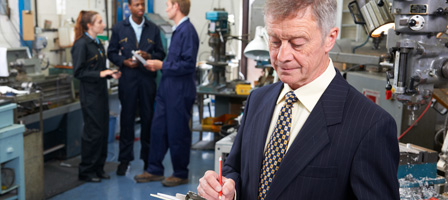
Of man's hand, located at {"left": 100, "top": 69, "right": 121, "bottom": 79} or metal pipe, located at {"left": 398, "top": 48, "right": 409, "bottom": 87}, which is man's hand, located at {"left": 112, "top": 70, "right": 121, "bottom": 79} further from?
metal pipe, located at {"left": 398, "top": 48, "right": 409, "bottom": 87}

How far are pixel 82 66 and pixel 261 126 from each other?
9.02 ft

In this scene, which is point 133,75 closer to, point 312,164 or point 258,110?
point 258,110

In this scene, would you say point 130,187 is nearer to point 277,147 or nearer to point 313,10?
point 277,147

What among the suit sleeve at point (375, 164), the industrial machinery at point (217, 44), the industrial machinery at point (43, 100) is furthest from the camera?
the industrial machinery at point (217, 44)

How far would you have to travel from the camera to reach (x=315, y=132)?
3.35 feet

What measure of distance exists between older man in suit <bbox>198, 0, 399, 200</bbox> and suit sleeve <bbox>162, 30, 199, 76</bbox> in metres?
2.38

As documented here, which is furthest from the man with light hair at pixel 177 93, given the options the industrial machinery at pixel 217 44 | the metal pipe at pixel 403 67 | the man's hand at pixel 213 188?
the man's hand at pixel 213 188

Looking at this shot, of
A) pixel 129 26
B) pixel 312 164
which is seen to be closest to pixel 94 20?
pixel 129 26

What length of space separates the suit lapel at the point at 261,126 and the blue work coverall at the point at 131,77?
2712mm

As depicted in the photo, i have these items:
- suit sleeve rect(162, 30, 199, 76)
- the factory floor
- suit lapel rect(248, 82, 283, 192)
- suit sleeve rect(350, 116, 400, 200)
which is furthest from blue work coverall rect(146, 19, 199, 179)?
suit sleeve rect(350, 116, 400, 200)

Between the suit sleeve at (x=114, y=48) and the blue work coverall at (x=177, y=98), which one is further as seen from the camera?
the suit sleeve at (x=114, y=48)

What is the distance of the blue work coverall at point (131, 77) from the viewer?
383cm

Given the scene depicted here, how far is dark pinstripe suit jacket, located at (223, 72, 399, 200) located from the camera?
962 millimetres

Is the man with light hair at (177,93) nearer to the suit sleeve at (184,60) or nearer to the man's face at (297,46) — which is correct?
the suit sleeve at (184,60)
